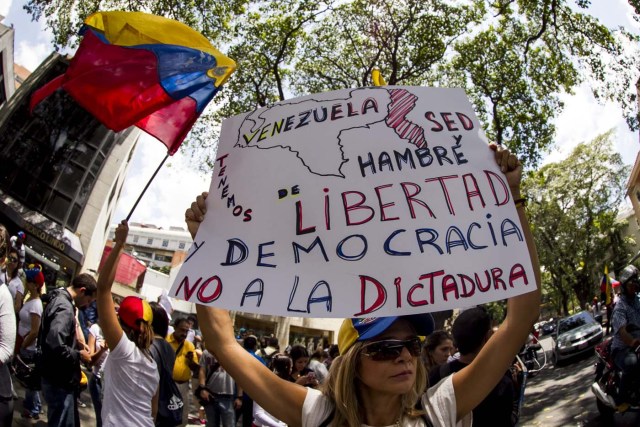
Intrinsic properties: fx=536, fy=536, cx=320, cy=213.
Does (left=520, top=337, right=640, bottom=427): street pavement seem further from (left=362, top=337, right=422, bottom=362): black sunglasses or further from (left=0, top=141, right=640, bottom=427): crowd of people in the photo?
(left=362, top=337, right=422, bottom=362): black sunglasses

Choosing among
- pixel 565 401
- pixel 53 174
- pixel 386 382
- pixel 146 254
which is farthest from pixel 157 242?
pixel 386 382

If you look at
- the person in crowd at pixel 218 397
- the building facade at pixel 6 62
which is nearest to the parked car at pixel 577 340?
the person in crowd at pixel 218 397

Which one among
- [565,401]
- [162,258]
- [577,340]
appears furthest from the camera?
[162,258]

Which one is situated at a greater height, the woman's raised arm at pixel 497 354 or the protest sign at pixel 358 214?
the protest sign at pixel 358 214

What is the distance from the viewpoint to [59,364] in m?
4.33

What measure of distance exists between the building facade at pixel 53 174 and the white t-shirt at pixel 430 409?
2144cm

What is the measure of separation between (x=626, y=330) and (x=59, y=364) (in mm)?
5748

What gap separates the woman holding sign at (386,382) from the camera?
1877 mm

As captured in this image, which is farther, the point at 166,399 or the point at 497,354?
the point at 166,399

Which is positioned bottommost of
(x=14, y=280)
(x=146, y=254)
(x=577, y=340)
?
(x=14, y=280)

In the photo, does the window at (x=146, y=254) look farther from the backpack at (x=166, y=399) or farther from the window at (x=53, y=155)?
the backpack at (x=166, y=399)

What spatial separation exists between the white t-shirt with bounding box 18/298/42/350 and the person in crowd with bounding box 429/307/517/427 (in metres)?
3.80

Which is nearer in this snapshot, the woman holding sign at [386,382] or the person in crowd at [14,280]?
the woman holding sign at [386,382]

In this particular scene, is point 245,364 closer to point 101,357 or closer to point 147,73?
point 147,73
